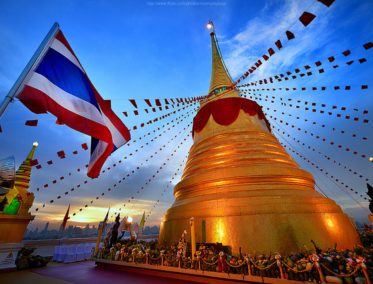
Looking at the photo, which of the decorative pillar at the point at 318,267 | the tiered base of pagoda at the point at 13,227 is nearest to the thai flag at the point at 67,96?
the decorative pillar at the point at 318,267

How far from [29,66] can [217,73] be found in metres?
15.5

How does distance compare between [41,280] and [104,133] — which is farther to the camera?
[41,280]

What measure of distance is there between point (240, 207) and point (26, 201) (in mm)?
12007

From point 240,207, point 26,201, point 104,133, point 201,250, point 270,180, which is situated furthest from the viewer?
point 26,201

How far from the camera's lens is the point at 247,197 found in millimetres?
8227

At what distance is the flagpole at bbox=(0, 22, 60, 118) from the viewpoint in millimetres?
3086

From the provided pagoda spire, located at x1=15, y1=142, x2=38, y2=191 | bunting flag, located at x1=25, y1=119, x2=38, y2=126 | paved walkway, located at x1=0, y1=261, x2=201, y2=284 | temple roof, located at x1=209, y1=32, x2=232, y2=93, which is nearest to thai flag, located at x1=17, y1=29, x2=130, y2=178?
bunting flag, located at x1=25, y1=119, x2=38, y2=126

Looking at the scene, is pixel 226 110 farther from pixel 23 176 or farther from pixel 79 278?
pixel 23 176

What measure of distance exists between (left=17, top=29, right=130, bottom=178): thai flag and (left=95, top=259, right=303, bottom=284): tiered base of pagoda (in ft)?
15.6

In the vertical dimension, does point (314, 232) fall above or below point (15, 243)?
above

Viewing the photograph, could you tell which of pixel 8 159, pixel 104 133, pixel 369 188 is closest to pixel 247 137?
pixel 369 188

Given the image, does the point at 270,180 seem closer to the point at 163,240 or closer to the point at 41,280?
the point at 163,240

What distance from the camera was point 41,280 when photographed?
7125 millimetres

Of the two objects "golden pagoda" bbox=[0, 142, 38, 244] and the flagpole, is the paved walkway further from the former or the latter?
the flagpole
